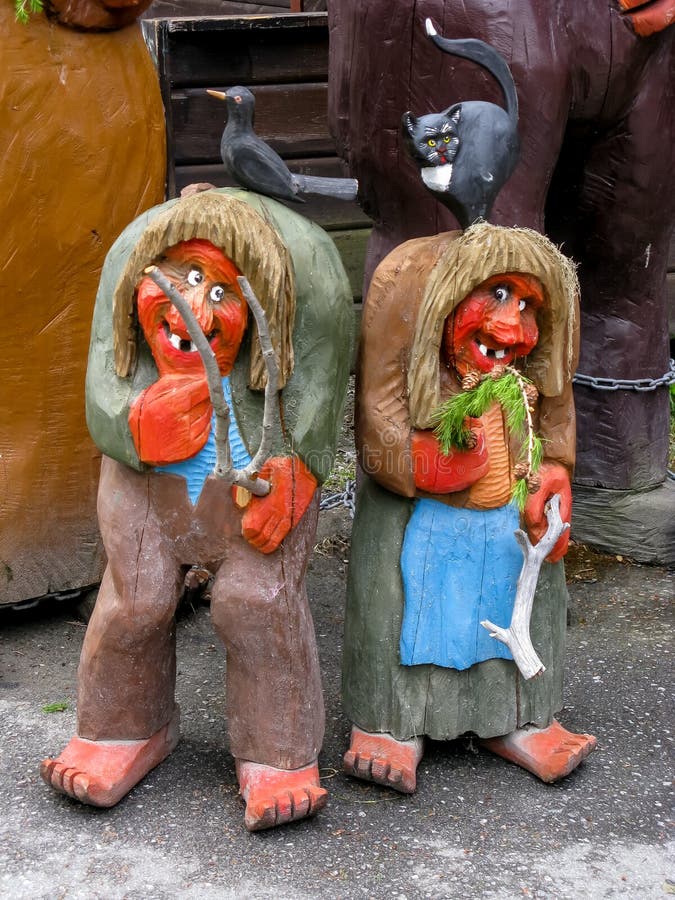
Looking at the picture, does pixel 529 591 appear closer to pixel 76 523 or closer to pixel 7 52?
pixel 76 523

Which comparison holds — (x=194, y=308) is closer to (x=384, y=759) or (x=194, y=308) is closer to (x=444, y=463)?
(x=444, y=463)

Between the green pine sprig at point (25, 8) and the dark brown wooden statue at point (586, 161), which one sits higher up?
the green pine sprig at point (25, 8)

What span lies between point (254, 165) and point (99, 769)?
1.13 m

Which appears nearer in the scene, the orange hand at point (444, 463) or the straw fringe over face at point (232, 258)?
the straw fringe over face at point (232, 258)

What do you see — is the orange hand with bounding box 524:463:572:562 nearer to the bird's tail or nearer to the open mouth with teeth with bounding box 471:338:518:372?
the open mouth with teeth with bounding box 471:338:518:372

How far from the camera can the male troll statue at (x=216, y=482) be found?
83.2 inches

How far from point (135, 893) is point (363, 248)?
11.0 feet

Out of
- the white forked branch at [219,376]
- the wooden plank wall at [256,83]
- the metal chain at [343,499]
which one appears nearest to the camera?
the white forked branch at [219,376]

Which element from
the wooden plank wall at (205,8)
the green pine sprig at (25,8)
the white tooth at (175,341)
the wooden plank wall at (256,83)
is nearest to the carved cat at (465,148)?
the white tooth at (175,341)

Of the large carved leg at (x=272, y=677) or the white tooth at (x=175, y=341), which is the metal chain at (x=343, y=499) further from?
the white tooth at (x=175, y=341)

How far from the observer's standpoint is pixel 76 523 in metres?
2.95

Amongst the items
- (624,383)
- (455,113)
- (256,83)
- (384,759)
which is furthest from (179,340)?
(256,83)

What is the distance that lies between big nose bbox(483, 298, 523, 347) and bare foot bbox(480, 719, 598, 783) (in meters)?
0.79

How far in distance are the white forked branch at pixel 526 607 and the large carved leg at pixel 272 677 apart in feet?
1.15
